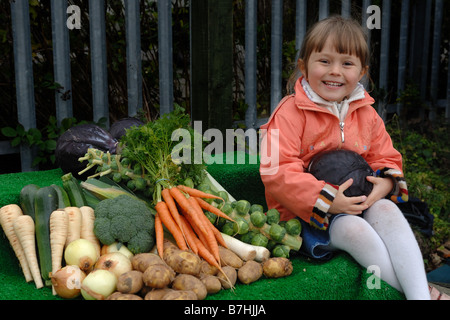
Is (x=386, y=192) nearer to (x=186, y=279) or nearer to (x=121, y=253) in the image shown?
(x=186, y=279)

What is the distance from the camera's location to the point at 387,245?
7.49ft

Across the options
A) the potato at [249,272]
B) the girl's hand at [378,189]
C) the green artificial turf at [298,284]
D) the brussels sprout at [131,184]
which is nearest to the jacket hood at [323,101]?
the girl's hand at [378,189]

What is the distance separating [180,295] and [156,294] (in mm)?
113

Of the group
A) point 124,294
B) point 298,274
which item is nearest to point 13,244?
point 124,294

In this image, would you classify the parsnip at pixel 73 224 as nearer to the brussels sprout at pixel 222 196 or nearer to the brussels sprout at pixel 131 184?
the brussels sprout at pixel 131 184

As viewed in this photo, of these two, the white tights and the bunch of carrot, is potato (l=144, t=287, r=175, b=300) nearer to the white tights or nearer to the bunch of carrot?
the bunch of carrot

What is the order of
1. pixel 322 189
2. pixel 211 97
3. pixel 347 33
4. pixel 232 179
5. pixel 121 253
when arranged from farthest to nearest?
pixel 211 97
pixel 232 179
pixel 347 33
pixel 322 189
pixel 121 253

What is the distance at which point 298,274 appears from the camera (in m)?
2.28

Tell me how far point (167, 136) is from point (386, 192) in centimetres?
126

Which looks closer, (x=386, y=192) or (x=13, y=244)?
(x=13, y=244)

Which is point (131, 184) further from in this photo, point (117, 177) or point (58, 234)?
point (58, 234)

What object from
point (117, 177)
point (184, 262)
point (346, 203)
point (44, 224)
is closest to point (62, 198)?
point (44, 224)

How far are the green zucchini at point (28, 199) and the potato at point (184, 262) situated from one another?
82cm

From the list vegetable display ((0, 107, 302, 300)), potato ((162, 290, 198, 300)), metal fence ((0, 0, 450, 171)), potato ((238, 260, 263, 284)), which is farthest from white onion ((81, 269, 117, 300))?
metal fence ((0, 0, 450, 171))
